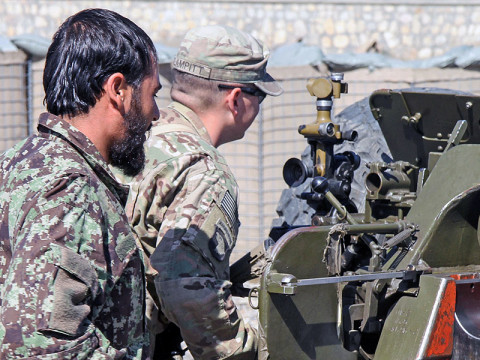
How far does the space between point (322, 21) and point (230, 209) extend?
12.6 metres

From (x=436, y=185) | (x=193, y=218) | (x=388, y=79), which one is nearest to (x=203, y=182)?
(x=193, y=218)

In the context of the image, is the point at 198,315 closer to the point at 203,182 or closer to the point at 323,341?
the point at 203,182

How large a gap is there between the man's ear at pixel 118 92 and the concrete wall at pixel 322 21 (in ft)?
42.1

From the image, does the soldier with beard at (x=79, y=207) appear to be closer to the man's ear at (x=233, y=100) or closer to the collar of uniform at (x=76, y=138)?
the collar of uniform at (x=76, y=138)

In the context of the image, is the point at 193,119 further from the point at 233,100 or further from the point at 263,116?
the point at 263,116

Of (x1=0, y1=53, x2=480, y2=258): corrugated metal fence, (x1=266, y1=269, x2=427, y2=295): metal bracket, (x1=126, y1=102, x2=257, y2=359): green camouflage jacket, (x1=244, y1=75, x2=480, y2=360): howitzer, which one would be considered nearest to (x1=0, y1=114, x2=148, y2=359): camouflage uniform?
(x1=126, y1=102, x2=257, y2=359): green camouflage jacket

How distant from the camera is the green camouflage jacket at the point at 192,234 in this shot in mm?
2996

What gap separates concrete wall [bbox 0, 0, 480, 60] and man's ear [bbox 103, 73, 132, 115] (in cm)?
1283

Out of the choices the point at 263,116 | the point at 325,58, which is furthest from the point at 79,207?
the point at 325,58

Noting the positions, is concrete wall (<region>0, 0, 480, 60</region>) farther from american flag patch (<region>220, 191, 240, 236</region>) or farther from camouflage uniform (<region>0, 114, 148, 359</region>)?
camouflage uniform (<region>0, 114, 148, 359</region>)

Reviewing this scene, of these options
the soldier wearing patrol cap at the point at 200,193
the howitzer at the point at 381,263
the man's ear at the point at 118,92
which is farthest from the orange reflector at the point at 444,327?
the man's ear at the point at 118,92

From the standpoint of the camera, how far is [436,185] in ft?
12.0

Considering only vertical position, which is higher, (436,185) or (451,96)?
(451,96)

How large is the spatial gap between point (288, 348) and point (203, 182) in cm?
78
